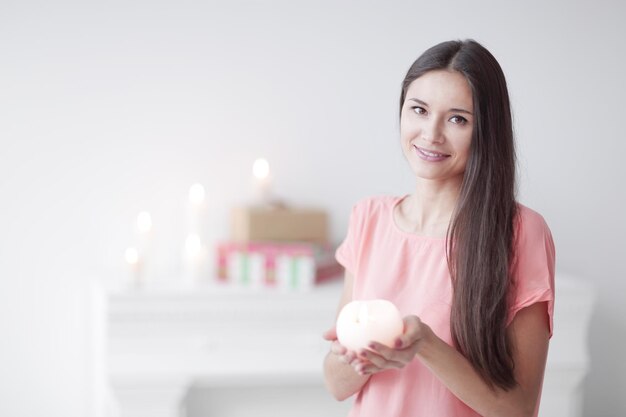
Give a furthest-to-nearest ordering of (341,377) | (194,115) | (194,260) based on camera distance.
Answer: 1. (194,115)
2. (194,260)
3. (341,377)

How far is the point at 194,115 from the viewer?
95.7 inches

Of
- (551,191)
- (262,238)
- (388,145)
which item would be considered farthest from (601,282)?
(262,238)

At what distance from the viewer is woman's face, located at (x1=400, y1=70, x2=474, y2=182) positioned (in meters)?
1.20

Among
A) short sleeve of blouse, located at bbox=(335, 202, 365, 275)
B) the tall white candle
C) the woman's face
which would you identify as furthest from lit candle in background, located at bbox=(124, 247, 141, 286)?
the woman's face

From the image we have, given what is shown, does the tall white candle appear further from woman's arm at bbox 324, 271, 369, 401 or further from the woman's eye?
the woman's eye

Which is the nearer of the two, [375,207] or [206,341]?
[375,207]

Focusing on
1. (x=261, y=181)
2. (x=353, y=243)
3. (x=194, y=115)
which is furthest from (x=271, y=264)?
(x=353, y=243)

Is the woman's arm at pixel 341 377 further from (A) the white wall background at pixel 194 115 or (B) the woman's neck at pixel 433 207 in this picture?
(A) the white wall background at pixel 194 115

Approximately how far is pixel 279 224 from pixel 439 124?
116 centimetres

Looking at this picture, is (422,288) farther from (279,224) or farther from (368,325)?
(279,224)

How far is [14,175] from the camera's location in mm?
2355

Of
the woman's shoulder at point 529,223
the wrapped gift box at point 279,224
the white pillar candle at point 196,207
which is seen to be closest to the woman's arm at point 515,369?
the woman's shoulder at point 529,223

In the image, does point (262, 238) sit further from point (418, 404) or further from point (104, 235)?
point (418, 404)

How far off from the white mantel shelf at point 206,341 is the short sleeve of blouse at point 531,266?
1009mm
